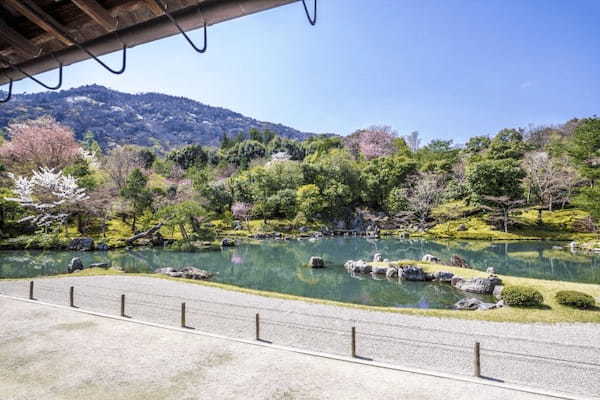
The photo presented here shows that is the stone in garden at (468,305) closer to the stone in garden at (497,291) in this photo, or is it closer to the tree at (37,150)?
the stone in garden at (497,291)

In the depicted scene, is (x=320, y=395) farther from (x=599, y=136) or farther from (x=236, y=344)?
(x=599, y=136)

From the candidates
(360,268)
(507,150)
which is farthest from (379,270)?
(507,150)

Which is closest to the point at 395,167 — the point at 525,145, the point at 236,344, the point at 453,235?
the point at 453,235

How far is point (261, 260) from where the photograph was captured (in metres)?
23.2

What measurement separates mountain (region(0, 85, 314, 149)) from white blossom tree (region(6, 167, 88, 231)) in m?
114

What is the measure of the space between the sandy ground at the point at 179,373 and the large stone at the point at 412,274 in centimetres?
1142

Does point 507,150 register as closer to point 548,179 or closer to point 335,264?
point 548,179

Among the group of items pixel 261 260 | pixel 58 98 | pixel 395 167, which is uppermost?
pixel 58 98

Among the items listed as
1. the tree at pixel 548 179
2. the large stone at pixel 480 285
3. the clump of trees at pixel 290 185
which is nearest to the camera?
the large stone at pixel 480 285

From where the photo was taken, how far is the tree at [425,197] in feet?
131

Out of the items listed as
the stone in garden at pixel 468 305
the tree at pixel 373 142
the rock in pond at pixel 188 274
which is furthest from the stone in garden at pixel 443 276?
the tree at pixel 373 142

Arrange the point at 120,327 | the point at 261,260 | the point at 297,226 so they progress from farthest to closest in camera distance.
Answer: the point at 297,226 < the point at 261,260 < the point at 120,327

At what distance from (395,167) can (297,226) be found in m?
16.4

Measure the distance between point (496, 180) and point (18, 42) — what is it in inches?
1612
